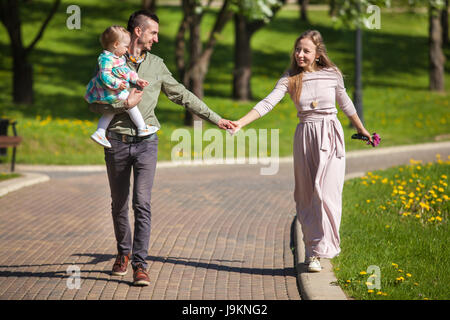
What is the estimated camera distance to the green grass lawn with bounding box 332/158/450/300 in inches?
227

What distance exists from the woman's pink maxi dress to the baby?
116 centimetres

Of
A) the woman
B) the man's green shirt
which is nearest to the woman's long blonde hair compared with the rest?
the woman

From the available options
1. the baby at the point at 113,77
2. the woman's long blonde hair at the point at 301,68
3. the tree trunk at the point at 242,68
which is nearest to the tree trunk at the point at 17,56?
the tree trunk at the point at 242,68

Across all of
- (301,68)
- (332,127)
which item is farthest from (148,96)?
(332,127)

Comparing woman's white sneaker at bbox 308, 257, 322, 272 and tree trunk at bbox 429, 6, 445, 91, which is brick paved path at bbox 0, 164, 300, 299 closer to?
woman's white sneaker at bbox 308, 257, 322, 272

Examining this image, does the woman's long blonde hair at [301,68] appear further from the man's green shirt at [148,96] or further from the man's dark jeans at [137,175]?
the man's dark jeans at [137,175]

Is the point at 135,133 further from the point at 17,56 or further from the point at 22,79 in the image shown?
the point at 22,79

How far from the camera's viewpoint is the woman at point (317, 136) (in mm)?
6160

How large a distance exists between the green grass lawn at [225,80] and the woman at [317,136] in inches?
410

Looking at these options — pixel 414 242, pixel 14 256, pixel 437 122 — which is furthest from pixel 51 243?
→ pixel 437 122

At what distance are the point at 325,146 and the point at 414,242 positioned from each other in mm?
1833

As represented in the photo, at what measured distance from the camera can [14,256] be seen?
284 inches

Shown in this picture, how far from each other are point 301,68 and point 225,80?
23.5 metres

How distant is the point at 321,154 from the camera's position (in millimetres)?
6160
